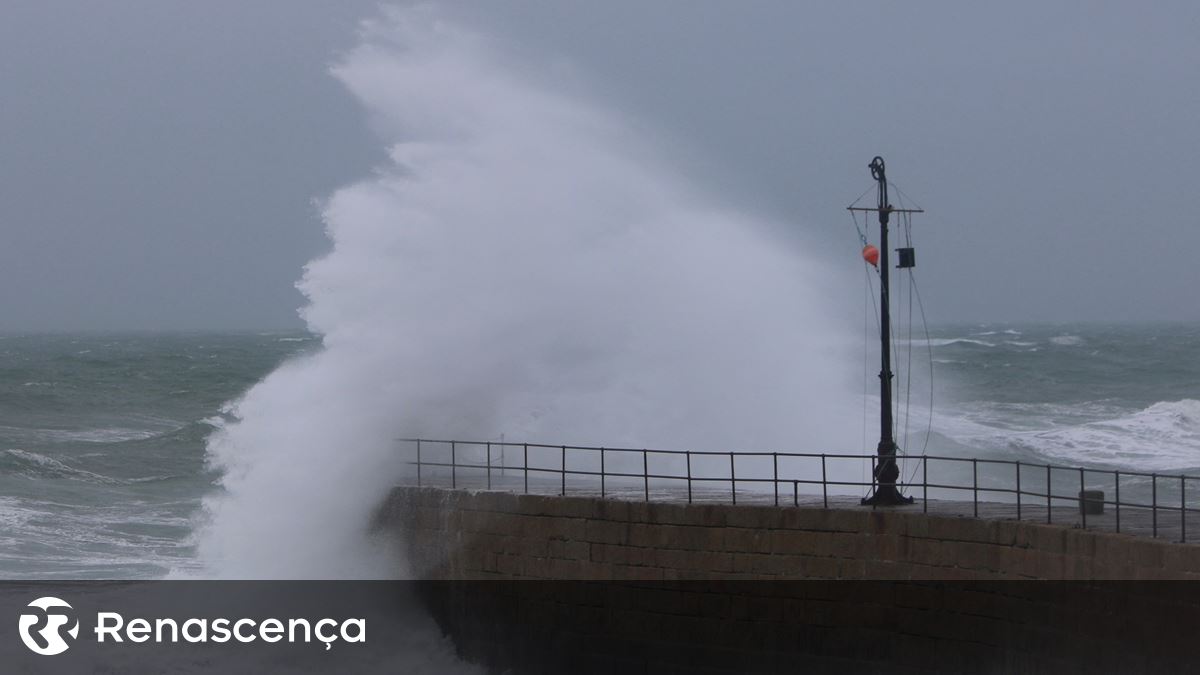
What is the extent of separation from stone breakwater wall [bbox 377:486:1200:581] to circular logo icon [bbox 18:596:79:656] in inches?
163

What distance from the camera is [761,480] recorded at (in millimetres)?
Result: 13828

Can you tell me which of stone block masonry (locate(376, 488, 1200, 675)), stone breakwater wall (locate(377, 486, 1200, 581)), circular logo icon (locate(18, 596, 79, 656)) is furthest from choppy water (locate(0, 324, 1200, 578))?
stone block masonry (locate(376, 488, 1200, 675))

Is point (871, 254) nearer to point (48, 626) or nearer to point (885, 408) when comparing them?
point (885, 408)

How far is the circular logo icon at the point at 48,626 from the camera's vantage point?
1753 centimetres

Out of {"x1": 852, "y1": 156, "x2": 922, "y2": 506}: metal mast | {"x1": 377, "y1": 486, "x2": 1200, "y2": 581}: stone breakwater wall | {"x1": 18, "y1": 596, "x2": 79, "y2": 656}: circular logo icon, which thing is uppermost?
{"x1": 852, "y1": 156, "x2": 922, "y2": 506}: metal mast

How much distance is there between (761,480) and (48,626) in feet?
31.3

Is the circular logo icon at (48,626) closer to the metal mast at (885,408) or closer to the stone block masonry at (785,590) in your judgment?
the stone block masonry at (785,590)

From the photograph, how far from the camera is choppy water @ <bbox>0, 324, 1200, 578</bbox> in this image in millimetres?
25922

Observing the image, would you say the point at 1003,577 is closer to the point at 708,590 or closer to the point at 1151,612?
the point at 1151,612

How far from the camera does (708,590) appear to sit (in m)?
15.0

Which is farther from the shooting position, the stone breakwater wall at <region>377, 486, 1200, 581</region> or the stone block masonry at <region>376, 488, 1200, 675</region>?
the stone breakwater wall at <region>377, 486, 1200, 581</region>

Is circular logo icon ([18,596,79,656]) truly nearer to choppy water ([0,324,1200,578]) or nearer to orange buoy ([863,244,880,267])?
choppy water ([0,324,1200,578])

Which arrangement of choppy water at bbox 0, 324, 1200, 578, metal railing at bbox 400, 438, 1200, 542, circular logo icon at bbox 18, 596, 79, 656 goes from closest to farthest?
metal railing at bbox 400, 438, 1200, 542, circular logo icon at bbox 18, 596, 79, 656, choppy water at bbox 0, 324, 1200, 578

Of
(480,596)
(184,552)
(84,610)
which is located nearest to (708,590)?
(480,596)
